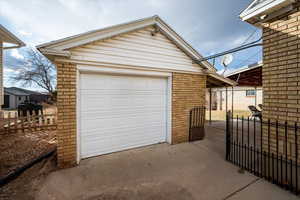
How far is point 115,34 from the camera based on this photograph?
12.9 feet

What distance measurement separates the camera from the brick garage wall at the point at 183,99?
16.7 feet

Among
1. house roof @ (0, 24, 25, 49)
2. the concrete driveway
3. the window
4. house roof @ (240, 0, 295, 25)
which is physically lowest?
the concrete driveway

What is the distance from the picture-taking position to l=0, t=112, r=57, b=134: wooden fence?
6375 millimetres

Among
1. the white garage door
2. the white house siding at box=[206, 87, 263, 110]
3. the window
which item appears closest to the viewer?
the white garage door

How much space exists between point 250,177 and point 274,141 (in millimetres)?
978

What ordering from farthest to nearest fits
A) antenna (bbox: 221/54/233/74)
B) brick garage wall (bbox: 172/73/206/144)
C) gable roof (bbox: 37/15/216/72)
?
antenna (bbox: 221/54/233/74), brick garage wall (bbox: 172/73/206/144), gable roof (bbox: 37/15/216/72)

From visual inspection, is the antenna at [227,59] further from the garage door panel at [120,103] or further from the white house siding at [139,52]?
the garage door panel at [120,103]

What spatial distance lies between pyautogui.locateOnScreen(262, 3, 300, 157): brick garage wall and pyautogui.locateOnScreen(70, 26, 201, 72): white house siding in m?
2.46

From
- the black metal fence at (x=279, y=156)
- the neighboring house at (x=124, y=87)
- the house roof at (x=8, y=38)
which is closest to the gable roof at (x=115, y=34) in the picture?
the neighboring house at (x=124, y=87)

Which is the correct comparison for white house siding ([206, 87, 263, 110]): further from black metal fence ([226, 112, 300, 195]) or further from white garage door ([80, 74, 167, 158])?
white garage door ([80, 74, 167, 158])

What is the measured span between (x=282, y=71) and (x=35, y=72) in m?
29.4

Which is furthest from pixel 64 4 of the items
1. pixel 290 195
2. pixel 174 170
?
pixel 290 195

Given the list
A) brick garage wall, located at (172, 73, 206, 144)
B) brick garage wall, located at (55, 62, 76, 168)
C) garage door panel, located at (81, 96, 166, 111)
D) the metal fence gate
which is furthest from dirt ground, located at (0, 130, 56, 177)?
the metal fence gate

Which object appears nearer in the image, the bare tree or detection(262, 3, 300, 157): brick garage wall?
detection(262, 3, 300, 157): brick garage wall
